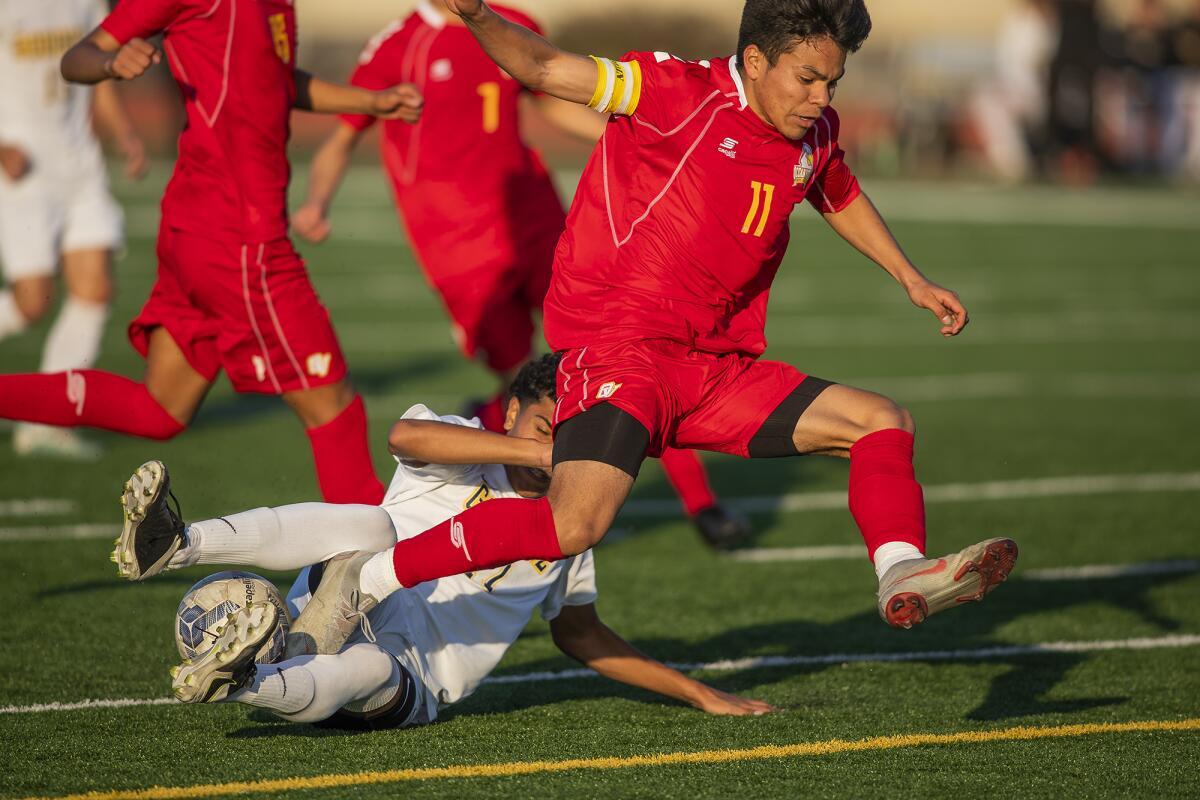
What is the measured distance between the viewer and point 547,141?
34938 millimetres

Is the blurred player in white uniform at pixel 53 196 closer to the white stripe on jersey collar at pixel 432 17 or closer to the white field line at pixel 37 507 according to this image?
the white field line at pixel 37 507

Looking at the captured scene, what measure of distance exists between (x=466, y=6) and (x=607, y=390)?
1.09 m

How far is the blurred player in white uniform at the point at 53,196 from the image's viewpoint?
8.48 m

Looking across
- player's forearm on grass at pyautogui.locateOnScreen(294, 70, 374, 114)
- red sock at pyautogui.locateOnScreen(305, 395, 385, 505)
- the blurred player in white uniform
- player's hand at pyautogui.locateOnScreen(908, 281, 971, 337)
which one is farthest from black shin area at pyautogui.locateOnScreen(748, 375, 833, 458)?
the blurred player in white uniform

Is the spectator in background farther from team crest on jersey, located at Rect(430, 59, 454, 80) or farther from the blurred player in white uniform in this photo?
team crest on jersey, located at Rect(430, 59, 454, 80)

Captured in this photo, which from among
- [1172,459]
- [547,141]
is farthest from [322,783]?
[547,141]

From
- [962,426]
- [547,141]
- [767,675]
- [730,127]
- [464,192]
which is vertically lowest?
[547,141]

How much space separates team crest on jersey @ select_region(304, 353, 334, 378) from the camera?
5.73 m

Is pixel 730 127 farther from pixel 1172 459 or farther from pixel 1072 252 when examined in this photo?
pixel 1072 252

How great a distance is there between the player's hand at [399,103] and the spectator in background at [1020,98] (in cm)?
2260

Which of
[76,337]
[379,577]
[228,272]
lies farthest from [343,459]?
[76,337]

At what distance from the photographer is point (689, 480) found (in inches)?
282

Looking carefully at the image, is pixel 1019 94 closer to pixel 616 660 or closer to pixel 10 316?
pixel 10 316

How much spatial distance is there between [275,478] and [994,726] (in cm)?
457
